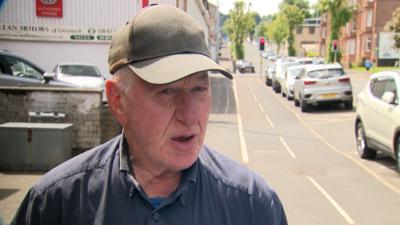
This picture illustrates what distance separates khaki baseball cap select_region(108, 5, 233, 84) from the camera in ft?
5.56

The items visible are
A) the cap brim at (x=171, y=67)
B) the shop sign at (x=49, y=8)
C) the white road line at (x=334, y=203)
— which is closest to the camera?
the cap brim at (x=171, y=67)

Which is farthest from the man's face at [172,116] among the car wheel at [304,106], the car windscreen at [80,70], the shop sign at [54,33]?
the shop sign at [54,33]

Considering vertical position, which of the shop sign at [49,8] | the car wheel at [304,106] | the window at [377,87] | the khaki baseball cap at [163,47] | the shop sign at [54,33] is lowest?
the car wheel at [304,106]

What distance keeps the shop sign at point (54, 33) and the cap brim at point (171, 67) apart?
23.8 meters

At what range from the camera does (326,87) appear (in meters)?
21.5

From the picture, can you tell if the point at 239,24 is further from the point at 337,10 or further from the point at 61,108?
the point at 61,108

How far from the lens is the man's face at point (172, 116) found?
5.79 feet

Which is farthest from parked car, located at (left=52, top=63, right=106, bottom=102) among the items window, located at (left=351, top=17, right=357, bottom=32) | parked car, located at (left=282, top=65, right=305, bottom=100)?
window, located at (left=351, top=17, right=357, bottom=32)

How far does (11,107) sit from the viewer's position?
10.8 m

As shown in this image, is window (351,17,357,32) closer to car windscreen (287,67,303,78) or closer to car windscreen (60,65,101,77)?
car windscreen (287,67,303,78)

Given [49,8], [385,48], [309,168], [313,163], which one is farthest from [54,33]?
[385,48]

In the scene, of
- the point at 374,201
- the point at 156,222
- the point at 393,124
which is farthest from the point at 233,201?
the point at 393,124

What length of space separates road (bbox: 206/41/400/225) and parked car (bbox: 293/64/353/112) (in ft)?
1.72

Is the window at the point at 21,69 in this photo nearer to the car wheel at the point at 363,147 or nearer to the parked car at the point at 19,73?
the parked car at the point at 19,73
